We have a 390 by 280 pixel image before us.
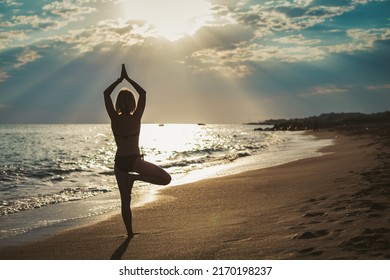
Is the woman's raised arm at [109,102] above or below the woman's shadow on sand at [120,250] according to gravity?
above

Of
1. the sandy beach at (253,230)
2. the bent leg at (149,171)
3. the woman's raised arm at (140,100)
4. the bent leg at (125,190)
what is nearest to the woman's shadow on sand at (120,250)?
the sandy beach at (253,230)

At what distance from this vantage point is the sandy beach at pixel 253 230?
499 centimetres

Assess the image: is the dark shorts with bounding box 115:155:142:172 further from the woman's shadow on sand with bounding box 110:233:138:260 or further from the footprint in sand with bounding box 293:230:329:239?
the footprint in sand with bounding box 293:230:329:239

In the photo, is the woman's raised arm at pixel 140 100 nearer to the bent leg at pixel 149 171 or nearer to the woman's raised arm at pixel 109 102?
the woman's raised arm at pixel 109 102

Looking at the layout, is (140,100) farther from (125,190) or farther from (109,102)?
(125,190)

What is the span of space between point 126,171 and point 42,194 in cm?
760

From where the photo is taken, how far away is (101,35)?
928 cm

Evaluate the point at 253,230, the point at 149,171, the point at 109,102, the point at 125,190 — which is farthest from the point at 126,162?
the point at 253,230

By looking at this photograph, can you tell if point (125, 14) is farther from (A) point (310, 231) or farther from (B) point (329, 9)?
(A) point (310, 231)

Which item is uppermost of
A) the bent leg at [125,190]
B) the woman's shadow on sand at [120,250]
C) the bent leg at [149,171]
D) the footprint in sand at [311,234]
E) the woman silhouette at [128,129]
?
the woman silhouette at [128,129]

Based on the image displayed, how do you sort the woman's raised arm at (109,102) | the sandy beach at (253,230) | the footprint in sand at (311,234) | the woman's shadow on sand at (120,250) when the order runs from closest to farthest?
the sandy beach at (253,230) < the footprint in sand at (311,234) < the woman's shadow on sand at (120,250) < the woman's raised arm at (109,102)

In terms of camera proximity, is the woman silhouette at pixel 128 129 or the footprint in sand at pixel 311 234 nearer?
the footprint in sand at pixel 311 234

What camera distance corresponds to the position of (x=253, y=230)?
237 inches
